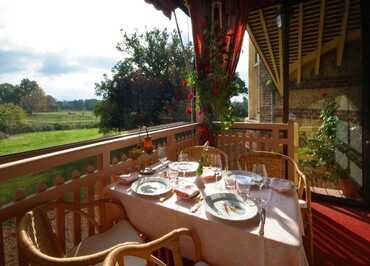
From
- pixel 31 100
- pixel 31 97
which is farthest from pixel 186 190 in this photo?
pixel 31 97

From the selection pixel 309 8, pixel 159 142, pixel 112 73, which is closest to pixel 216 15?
pixel 309 8

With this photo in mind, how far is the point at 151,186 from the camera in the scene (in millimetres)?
1467

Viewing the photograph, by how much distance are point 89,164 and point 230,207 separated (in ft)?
3.45

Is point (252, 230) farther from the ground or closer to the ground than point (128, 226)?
farther from the ground

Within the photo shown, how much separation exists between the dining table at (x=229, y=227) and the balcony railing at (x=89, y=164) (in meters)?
0.30

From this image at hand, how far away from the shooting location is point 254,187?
4.66 ft

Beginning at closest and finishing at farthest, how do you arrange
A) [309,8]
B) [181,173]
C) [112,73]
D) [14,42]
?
1. [181,173]
2. [309,8]
3. [14,42]
4. [112,73]

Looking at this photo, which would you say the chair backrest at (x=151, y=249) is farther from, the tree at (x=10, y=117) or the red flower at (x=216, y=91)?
the tree at (x=10, y=117)

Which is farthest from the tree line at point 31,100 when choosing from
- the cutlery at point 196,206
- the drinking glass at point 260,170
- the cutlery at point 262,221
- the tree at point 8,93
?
the cutlery at point 262,221

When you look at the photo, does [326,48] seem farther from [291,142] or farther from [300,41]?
[291,142]

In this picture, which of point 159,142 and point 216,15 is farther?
point 216,15

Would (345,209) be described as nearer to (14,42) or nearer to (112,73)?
(14,42)

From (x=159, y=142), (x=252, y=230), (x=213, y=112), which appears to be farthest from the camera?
(x=213, y=112)

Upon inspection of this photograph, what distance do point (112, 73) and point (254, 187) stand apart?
29.3 ft
